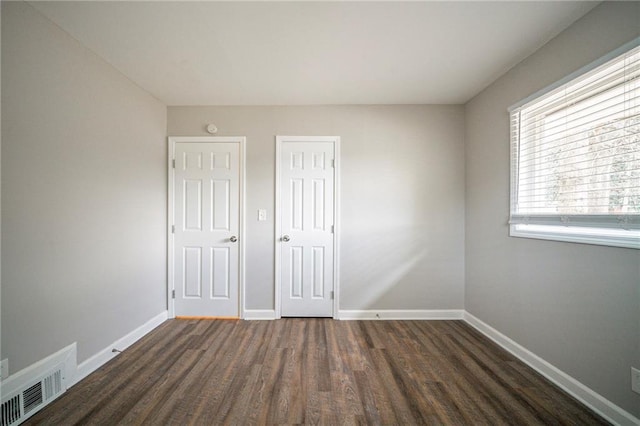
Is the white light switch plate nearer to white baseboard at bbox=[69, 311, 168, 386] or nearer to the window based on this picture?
white baseboard at bbox=[69, 311, 168, 386]

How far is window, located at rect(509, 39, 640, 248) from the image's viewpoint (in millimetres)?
1404

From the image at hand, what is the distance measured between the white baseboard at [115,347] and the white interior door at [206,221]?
323 mm

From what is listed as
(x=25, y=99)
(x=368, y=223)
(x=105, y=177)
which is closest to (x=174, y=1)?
(x=25, y=99)

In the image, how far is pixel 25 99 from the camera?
1497mm

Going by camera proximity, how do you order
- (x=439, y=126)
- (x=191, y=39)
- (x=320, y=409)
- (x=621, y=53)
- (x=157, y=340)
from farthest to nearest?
(x=439, y=126)
(x=157, y=340)
(x=191, y=39)
(x=320, y=409)
(x=621, y=53)

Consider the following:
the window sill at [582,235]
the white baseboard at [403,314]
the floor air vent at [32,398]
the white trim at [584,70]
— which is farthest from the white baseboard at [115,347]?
the white trim at [584,70]

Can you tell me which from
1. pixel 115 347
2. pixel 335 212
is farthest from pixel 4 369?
pixel 335 212

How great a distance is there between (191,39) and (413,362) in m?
3.07

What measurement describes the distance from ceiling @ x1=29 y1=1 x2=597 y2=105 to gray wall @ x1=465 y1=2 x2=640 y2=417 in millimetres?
205

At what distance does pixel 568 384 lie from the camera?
1.69 metres

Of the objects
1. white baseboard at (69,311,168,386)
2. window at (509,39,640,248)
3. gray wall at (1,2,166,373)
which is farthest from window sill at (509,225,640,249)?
white baseboard at (69,311,168,386)

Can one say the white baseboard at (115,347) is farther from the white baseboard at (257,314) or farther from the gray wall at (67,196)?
the white baseboard at (257,314)

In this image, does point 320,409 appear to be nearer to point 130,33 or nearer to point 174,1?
point 174,1

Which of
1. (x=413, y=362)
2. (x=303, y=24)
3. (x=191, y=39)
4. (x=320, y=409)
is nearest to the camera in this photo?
(x=320, y=409)
